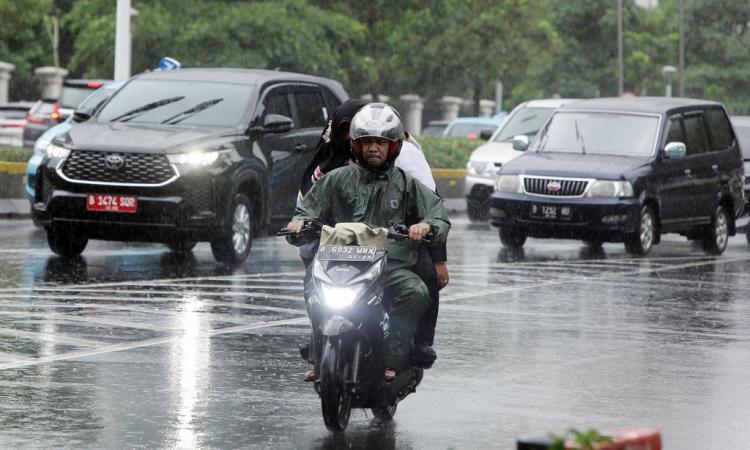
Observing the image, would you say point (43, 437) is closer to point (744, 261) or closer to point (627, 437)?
point (627, 437)

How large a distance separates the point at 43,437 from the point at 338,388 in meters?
1.30

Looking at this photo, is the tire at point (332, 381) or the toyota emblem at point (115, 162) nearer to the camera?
the tire at point (332, 381)

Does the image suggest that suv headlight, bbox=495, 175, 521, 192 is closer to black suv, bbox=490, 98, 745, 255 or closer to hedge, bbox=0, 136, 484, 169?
black suv, bbox=490, 98, 745, 255

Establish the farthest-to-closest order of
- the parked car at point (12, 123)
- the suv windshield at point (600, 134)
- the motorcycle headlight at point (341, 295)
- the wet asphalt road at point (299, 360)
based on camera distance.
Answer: the parked car at point (12, 123) < the suv windshield at point (600, 134) < the wet asphalt road at point (299, 360) < the motorcycle headlight at point (341, 295)

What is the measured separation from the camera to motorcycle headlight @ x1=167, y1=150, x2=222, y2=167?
16.7m

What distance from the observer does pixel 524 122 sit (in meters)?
26.9

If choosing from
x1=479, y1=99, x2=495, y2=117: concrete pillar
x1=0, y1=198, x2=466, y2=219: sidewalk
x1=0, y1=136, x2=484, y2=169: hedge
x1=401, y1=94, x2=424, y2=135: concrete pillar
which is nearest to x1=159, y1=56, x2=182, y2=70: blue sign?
x1=0, y1=198, x2=466, y2=219: sidewalk

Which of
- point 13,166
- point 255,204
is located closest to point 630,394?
point 255,204

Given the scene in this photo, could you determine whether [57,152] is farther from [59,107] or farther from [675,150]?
[59,107]

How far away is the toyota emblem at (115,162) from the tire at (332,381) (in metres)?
8.86

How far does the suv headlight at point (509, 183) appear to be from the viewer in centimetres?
2069

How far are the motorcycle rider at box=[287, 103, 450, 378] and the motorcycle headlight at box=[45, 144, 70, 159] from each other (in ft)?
28.3

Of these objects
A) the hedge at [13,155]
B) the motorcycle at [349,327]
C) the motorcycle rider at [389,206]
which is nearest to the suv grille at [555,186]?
Answer: the hedge at [13,155]

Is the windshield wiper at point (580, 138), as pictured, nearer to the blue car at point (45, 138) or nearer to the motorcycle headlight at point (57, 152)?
the blue car at point (45, 138)
